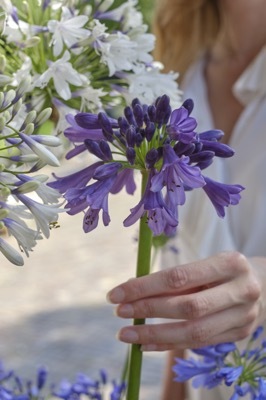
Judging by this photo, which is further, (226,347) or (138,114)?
(226,347)

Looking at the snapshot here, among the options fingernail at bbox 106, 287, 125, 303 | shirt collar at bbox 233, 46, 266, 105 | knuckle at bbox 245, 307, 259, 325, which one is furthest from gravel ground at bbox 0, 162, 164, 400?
fingernail at bbox 106, 287, 125, 303

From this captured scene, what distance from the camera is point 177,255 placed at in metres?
1.91

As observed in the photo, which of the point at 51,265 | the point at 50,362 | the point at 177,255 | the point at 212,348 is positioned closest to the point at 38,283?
the point at 51,265

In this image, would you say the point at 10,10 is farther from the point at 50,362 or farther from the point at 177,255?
the point at 50,362

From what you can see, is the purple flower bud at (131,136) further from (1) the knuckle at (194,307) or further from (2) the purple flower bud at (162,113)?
(1) the knuckle at (194,307)

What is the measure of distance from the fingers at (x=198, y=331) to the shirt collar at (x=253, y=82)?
1.14 meters

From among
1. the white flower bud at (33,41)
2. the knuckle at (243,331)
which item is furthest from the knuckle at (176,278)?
the white flower bud at (33,41)

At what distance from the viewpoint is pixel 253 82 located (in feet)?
5.80

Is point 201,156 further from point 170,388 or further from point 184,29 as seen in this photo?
point 184,29

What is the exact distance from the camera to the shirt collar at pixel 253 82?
5.83ft

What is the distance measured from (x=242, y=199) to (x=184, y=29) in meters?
0.58

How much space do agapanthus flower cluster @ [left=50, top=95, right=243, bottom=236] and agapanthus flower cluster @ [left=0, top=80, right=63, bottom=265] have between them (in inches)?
0.8

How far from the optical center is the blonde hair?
6.61ft

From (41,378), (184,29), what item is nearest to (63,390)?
(41,378)
